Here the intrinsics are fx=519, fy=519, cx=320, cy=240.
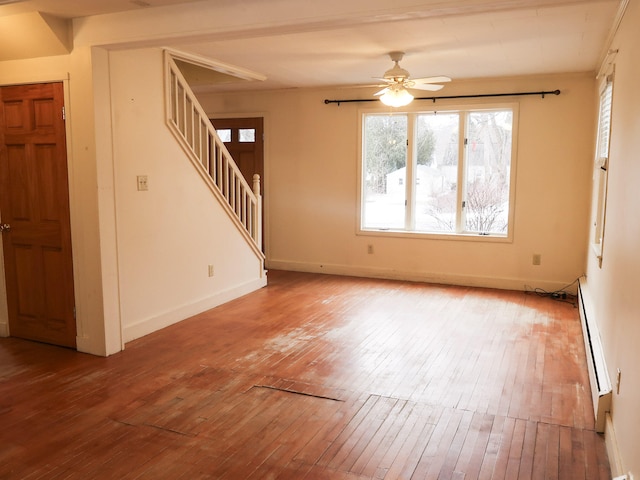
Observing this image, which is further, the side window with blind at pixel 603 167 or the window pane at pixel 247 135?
the window pane at pixel 247 135

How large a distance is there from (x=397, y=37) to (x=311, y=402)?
3.08 m

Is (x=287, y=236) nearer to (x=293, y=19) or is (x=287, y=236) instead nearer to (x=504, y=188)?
(x=504, y=188)

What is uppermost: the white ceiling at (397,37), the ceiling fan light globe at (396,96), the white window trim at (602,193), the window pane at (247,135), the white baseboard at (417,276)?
the white ceiling at (397,37)

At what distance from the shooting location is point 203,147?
5727mm

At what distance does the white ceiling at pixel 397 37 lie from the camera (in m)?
2.96

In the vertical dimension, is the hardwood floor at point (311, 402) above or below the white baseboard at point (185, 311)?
below

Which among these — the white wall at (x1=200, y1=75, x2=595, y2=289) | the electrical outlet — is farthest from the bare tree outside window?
the electrical outlet

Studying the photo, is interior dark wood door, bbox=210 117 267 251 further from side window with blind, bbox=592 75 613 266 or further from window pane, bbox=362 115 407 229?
side window with blind, bbox=592 75 613 266

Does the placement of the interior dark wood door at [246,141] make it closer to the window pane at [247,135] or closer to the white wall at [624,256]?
the window pane at [247,135]

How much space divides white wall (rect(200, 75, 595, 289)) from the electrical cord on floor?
6cm

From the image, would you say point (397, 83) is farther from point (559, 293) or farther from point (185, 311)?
point (559, 293)

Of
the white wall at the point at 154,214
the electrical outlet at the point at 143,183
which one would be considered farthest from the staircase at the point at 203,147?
the electrical outlet at the point at 143,183

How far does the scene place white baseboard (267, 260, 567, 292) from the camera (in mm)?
6473

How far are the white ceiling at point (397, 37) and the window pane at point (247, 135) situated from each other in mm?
937
